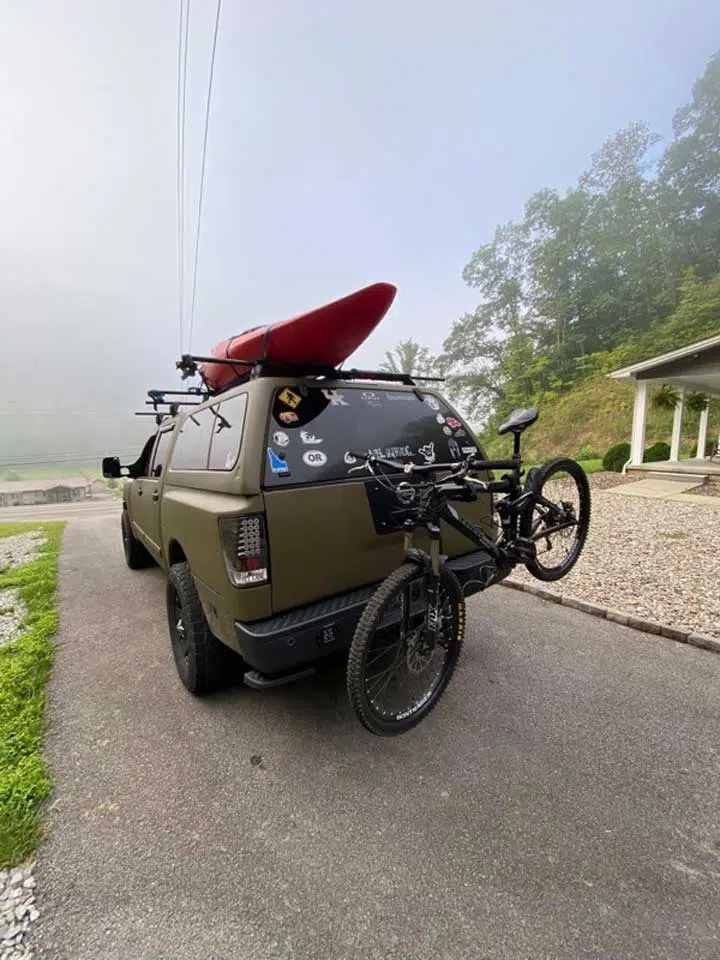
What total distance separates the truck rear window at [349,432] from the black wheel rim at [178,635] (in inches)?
49.8

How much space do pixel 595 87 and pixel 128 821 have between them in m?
58.3

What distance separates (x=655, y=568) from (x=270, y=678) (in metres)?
4.59

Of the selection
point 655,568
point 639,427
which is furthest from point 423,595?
point 639,427

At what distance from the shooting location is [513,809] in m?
1.89

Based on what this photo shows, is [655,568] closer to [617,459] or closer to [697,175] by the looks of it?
[617,459]

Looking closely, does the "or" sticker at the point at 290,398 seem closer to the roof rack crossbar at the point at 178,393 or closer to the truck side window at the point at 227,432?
the truck side window at the point at 227,432

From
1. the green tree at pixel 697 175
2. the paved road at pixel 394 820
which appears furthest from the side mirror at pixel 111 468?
the green tree at pixel 697 175

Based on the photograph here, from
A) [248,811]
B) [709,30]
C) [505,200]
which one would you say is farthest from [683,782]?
[709,30]

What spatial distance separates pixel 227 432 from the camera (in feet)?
8.50

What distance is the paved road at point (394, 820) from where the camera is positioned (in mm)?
1430

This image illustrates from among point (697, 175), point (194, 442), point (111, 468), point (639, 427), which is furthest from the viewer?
point (697, 175)

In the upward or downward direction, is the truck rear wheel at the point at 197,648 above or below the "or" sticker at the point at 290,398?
below

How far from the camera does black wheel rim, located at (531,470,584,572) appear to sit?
3.26 metres

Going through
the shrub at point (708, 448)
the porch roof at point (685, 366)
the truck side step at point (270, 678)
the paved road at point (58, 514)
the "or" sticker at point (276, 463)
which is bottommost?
the paved road at point (58, 514)
